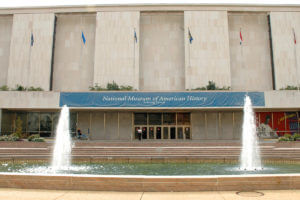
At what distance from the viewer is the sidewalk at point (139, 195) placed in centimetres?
634

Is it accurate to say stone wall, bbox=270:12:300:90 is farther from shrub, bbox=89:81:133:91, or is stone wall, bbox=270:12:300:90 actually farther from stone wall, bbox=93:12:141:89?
shrub, bbox=89:81:133:91

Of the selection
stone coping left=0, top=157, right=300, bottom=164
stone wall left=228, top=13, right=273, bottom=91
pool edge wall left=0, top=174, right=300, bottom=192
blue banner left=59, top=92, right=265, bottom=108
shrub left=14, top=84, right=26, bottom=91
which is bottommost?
stone coping left=0, top=157, right=300, bottom=164

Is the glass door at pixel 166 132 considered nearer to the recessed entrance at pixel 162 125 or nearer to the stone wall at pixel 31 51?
the recessed entrance at pixel 162 125

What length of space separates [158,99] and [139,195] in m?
22.4

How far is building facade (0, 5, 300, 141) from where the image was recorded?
1292 inches

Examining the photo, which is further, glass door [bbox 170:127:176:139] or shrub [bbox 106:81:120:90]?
glass door [bbox 170:127:176:139]

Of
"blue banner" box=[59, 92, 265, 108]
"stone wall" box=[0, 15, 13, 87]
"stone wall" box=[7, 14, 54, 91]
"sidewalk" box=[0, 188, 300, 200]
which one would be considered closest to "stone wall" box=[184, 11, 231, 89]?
"blue banner" box=[59, 92, 265, 108]

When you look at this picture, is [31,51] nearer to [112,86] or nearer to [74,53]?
[74,53]

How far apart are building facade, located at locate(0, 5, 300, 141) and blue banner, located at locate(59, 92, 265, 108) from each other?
2.85m

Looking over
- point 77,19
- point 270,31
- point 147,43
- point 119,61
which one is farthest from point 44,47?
point 270,31

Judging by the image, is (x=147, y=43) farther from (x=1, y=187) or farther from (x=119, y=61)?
(x=1, y=187)

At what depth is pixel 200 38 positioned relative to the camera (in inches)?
1361

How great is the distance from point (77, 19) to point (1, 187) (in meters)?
32.9

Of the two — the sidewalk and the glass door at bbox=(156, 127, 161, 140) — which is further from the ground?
the glass door at bbox=(156, 127, 161, 140)
